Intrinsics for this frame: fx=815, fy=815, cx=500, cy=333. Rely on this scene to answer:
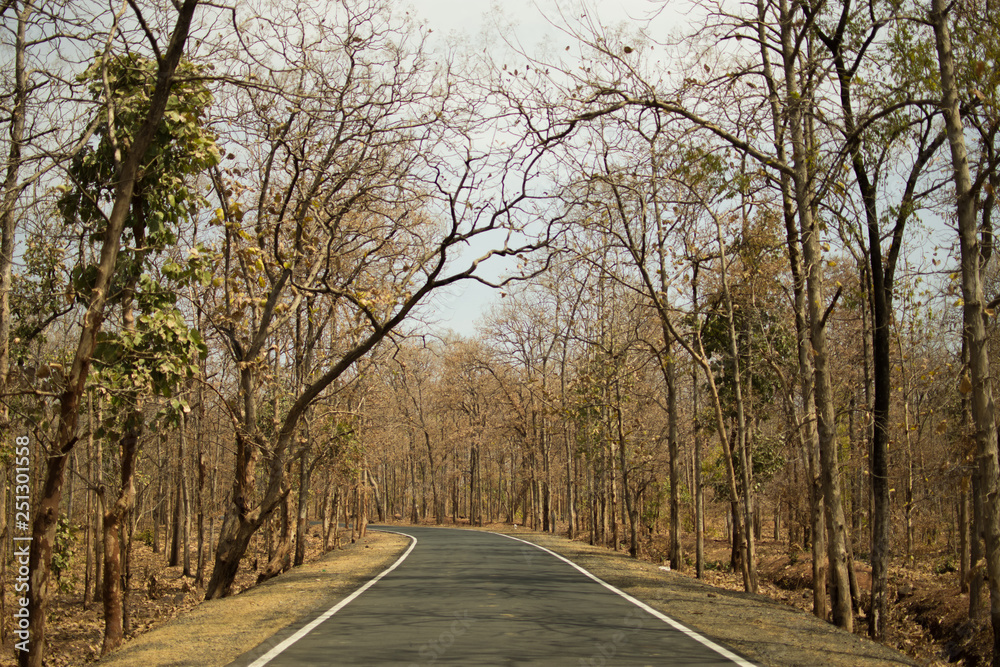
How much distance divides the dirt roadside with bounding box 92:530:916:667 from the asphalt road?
39 cm

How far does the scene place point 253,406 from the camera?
17.4 meters

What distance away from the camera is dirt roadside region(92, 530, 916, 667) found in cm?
872

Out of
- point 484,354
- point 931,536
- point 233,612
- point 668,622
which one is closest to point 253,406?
point 233,612

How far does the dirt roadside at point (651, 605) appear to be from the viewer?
28.6ft

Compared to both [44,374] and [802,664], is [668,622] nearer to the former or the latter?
[802,664]

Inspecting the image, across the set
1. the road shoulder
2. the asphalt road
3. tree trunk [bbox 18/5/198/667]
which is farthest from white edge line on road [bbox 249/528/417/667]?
the road shoulder

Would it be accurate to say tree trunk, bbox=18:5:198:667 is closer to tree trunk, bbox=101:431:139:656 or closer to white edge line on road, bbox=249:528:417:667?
white edge line on road, bbox=249:528:417:667

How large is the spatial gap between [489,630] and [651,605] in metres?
3.94

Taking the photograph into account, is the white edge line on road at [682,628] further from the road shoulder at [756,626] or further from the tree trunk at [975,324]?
the tree trunk at [975,324]

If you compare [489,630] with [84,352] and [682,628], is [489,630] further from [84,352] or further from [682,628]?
[84,352]

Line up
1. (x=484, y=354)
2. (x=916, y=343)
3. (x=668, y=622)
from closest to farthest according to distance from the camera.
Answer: (x=668, y=622) → (x=916, y=343) → (x=484, y=354)

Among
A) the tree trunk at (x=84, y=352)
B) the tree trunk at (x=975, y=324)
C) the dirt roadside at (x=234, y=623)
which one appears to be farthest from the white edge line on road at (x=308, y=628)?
the tree trunk at (x=975, y=324)

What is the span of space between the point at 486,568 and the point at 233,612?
27.6 feet

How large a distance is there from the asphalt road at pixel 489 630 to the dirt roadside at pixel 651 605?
0.39 metres
